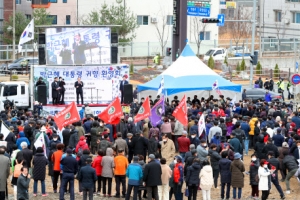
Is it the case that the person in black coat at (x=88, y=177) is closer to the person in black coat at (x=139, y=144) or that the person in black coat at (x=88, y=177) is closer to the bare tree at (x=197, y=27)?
the person in black coat at (x=139, y=144)

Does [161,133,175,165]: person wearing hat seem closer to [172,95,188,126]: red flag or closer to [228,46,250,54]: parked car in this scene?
[172,95,188,126]: red flag

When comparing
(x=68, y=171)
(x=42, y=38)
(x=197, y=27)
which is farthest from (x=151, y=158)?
(x=197, y=27)

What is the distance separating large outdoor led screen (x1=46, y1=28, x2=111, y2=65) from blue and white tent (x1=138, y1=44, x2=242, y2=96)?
9.15 feet

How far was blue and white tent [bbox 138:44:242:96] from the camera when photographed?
35.8 metres

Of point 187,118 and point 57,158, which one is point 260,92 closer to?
point 187,118

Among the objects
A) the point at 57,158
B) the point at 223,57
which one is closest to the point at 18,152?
the point at 57,158

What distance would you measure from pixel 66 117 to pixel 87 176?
16.9ft

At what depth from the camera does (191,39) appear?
75.2 m

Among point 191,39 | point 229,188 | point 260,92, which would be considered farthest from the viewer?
point 191,39

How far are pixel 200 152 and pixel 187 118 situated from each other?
17.5 feet

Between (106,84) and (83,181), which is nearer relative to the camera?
(83,181)

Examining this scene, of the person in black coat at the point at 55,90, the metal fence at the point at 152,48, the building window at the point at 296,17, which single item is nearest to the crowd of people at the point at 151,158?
the person in black coat at the point at 55,90

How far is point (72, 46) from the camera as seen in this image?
122ft

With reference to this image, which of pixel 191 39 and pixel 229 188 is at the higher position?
Result: pixel 191 39
